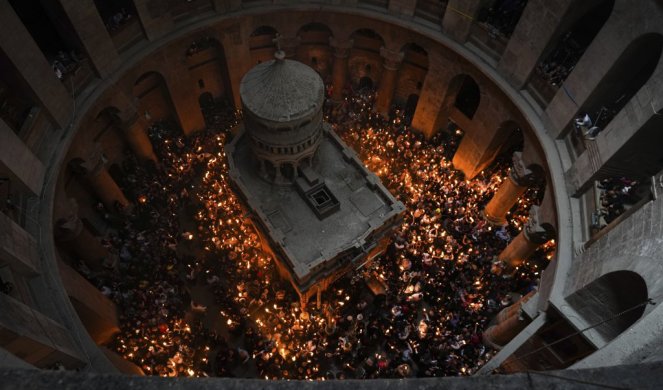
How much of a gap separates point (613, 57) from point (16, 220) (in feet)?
67.9

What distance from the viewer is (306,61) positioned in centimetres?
2773

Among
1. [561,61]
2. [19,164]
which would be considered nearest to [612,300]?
[561,61]

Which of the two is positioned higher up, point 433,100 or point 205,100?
point 205,100

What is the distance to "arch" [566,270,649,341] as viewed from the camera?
484 inches

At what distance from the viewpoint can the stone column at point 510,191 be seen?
20250 millimetres

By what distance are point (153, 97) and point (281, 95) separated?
10999 mm

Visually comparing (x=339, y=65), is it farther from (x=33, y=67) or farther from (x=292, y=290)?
(x=33, y=67)

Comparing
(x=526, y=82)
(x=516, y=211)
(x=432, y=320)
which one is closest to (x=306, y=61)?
(x=526, y=82)

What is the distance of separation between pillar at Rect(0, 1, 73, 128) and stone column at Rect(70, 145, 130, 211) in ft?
7.79

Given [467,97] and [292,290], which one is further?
[467,97]

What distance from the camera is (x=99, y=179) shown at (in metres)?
21.1

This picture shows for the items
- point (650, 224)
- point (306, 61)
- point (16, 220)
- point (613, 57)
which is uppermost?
point (306, 61)

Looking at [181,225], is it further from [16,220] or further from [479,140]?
[479,140]

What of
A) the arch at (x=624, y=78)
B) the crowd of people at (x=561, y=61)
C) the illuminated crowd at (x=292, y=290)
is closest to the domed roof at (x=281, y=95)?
the illuminated crowd at (x=292, y=290)
